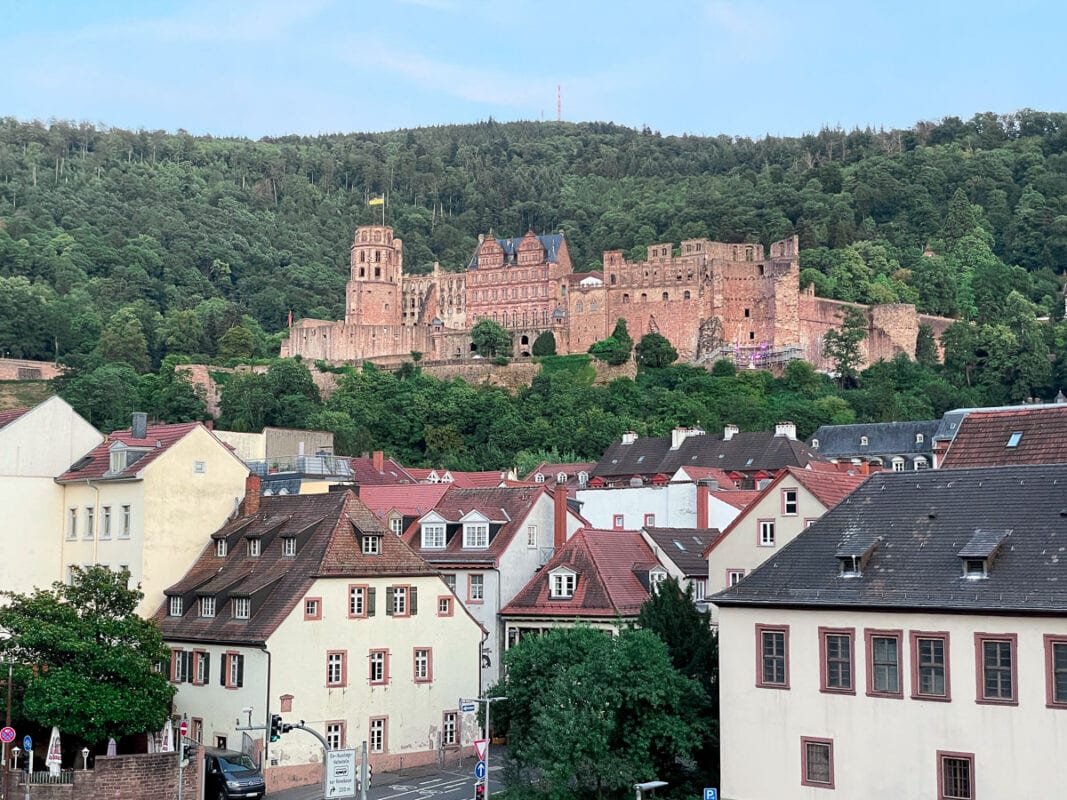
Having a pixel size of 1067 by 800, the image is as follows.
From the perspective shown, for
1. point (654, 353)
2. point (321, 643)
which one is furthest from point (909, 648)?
point (654, 353)

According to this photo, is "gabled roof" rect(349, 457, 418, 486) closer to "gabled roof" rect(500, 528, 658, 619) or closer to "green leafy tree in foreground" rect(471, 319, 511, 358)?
"gabled roof" rect(500, 528, 658, 619)

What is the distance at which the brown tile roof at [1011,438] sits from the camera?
127ft

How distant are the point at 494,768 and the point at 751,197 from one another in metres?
152

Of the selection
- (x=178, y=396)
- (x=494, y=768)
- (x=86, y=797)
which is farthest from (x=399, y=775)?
(x=178, y=396)

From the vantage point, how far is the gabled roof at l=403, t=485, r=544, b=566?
5291 cm

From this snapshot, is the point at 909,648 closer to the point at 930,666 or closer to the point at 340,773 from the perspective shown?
the point at 930,666

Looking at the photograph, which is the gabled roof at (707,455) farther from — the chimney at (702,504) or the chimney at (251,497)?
the chimney at (251,497)

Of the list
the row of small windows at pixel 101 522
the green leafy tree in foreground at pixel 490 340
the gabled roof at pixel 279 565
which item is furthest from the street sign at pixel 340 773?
the green leafy tree in foreground at pixel 490 340

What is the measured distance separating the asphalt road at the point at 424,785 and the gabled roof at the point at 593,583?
561cm

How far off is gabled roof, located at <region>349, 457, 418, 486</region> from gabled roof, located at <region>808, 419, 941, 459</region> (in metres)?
26.9

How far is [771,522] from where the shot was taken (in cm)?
4734

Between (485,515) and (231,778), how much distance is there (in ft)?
51.1

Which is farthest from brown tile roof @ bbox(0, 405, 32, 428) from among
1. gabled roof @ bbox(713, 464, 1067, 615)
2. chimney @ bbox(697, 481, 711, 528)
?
gabled roof @ bbox(713, 464, 1067, 615)

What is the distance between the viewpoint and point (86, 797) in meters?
39.6
